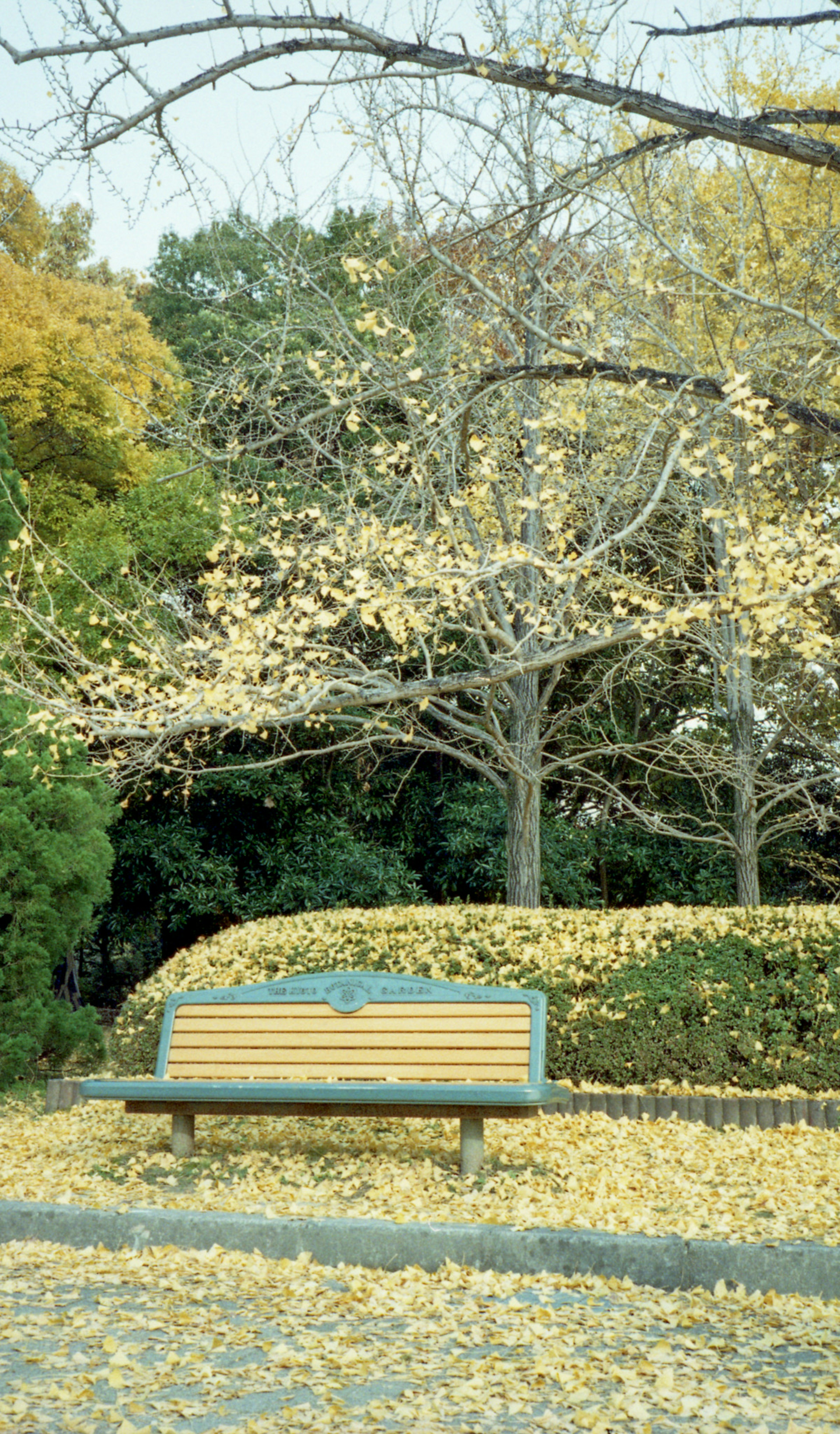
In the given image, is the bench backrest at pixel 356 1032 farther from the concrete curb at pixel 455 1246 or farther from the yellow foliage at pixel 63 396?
A: the yellow foliage at pixel 63 396

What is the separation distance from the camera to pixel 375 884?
1047cm

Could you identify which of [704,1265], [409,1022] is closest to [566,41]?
[409,1022]

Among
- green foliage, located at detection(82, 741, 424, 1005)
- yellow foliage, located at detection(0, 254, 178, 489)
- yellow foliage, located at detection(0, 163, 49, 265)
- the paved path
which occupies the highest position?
yellow foliage, located at detection(0, 163, 49, 265)

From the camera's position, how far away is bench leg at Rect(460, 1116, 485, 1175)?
15.4ft

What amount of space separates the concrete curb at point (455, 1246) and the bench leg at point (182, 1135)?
926 mm

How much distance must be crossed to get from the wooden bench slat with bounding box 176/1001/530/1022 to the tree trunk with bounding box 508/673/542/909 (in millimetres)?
3391

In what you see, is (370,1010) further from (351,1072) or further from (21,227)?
(21,227)

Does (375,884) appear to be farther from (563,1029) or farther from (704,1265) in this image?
(704,1265)

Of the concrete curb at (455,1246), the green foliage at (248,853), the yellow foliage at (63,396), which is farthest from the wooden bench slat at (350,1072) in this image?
the yellow foliage at (63,396)

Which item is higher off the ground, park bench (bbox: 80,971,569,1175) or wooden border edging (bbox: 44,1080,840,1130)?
park bench (bbox: 80,971,569,1175)

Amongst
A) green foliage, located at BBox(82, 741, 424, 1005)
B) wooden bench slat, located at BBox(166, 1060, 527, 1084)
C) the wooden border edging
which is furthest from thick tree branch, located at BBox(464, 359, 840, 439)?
green foliage, located at BBox(82, 741, 424, 1005)

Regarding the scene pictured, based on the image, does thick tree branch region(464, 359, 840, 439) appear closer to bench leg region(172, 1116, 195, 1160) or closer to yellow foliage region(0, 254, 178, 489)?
bench leg region(172, 1116, 195, 1160)

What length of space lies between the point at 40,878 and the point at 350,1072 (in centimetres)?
294

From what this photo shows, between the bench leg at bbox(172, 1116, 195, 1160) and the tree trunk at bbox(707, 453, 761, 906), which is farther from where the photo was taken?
the tree trunk at bbox(707, 453, 761, 906)
